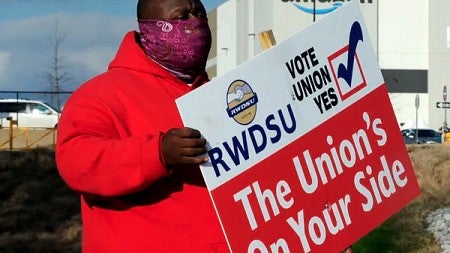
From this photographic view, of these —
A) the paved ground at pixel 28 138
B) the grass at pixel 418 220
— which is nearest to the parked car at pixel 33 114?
the paved ground at pixel 28 138

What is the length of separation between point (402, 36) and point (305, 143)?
258ft

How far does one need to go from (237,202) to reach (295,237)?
0.23 metres

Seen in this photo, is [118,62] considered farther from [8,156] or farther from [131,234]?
[8,156]

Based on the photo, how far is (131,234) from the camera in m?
3.23

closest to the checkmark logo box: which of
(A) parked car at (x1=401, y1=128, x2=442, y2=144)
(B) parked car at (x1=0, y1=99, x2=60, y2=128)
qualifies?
(B) parked car at (x1=0, y1=99, x2=60, y2=128)

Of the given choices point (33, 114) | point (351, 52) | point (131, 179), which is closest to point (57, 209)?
point (351, 52)

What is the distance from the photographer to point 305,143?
135 inches

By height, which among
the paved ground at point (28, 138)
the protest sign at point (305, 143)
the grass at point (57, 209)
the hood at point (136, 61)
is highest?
the hood at point (136, 61)

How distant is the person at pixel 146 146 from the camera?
10.1 feet

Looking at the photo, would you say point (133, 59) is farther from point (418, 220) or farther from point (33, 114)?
point (33, 114)

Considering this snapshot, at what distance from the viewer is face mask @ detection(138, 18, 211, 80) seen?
3297 millimetres

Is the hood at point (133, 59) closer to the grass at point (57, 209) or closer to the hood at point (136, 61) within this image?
the hood at point (136, 61)

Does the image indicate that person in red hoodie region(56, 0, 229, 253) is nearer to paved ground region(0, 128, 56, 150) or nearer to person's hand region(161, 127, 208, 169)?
person's hand region(161, 127, 208, 169)

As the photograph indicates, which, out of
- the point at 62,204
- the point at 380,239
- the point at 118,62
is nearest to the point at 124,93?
the point at 118,62
